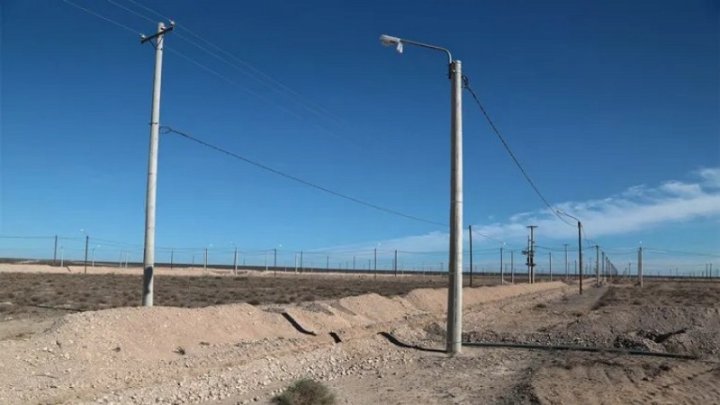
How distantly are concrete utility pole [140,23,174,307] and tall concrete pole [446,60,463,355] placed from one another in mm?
8637

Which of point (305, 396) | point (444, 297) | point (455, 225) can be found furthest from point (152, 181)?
point (444, 297)

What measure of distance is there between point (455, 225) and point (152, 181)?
892cm

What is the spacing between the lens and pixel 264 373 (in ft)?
49.9

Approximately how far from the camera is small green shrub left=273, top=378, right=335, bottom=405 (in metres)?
11.4

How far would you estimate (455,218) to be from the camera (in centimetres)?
1936

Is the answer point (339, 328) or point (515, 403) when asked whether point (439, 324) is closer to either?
point (339, 328)

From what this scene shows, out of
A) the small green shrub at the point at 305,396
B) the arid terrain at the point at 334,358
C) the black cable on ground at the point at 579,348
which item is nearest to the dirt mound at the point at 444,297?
the arid terrain at the point at 334,358

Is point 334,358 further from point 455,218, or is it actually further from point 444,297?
point 444,297

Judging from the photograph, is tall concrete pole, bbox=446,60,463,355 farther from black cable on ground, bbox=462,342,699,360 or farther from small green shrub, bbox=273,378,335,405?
small green shrub, bbox=273,378,335,405

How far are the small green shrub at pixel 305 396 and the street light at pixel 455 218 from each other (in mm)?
7899

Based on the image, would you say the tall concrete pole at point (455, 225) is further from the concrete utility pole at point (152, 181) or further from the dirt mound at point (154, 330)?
the concrete utility pole at point (152, 181)

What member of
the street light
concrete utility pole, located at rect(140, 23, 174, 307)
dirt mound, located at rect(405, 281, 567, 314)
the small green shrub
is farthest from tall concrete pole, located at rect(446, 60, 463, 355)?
dirt mound, located at rect(405, 281, 567, 314)

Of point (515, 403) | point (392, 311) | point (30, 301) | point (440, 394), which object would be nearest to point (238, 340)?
point (440, 394)

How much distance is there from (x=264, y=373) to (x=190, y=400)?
9.99 ft
